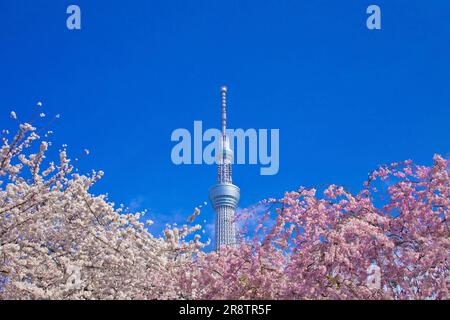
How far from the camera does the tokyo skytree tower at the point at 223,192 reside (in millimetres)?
93000

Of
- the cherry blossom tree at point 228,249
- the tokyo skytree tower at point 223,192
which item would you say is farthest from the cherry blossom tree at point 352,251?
the tokyo skytree tower at point 223,192

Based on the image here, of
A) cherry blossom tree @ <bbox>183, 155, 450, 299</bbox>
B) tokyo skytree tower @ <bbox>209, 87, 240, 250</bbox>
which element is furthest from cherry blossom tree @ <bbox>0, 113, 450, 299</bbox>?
tokyo skytree tower @ <bbox>209, 87, 240, 250</bbox>

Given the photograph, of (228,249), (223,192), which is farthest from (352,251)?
(223,192)

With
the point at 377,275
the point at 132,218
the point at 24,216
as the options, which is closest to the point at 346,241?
the point at 377,275

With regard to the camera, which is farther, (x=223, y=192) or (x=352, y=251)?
(x=223, y=192)

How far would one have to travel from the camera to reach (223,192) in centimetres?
10169

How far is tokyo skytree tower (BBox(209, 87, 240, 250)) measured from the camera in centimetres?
9300

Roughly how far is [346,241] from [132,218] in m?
5.05

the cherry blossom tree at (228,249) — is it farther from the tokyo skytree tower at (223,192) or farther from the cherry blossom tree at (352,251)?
the tokyo skytree tower at (223,192)

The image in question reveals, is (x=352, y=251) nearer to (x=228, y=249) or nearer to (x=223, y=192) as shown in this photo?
(x=228, y=249)

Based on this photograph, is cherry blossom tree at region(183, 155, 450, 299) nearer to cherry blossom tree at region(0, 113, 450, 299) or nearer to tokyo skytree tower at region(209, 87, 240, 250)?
cherry blossom tree at region(0, 113, 450, 299)
